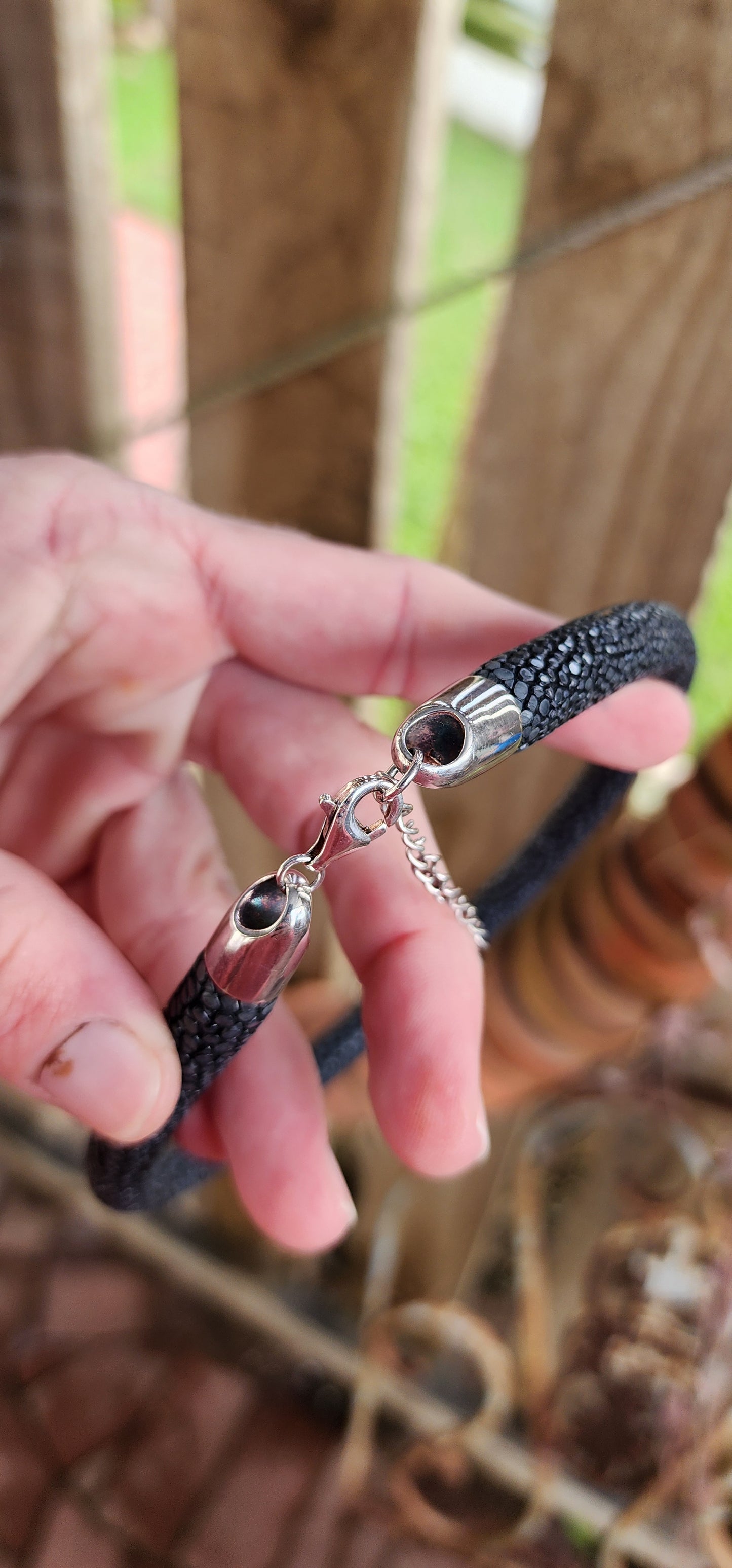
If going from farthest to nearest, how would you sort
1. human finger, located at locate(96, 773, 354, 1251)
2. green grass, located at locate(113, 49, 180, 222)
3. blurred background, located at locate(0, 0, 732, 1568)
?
green grass, located at locate(113, 49, 180, 222)
blurred background, located at locate(0, 0, 732, 1568)
human finger, located at locate(96, 773, 354, 1251)

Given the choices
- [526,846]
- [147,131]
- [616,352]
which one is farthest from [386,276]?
[147,131]

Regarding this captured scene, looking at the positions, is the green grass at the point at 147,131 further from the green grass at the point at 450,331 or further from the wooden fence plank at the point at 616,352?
the wooden fence plank at the point at 616,352

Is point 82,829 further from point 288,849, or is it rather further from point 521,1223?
point 521,1223

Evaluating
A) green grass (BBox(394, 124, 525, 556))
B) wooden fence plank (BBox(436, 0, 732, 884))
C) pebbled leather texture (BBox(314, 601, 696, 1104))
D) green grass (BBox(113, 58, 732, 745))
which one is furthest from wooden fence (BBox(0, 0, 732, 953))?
green grass (BBox(394, 124, 525, 556))

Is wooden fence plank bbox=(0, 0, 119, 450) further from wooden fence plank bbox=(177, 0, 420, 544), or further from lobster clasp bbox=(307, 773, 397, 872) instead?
lobster clasp bbox=(307, 773, 397, 872)

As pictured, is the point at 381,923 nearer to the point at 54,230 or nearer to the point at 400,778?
the point at 400,778

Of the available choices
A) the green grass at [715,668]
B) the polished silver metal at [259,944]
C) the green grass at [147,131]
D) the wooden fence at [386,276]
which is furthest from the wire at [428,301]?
the green grass at [147,131]

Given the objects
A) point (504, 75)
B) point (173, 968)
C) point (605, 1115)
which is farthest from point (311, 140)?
point (504, 75)

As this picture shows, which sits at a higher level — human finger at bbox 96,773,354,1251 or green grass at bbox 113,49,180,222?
green grass at bbox 113,49,180,222
